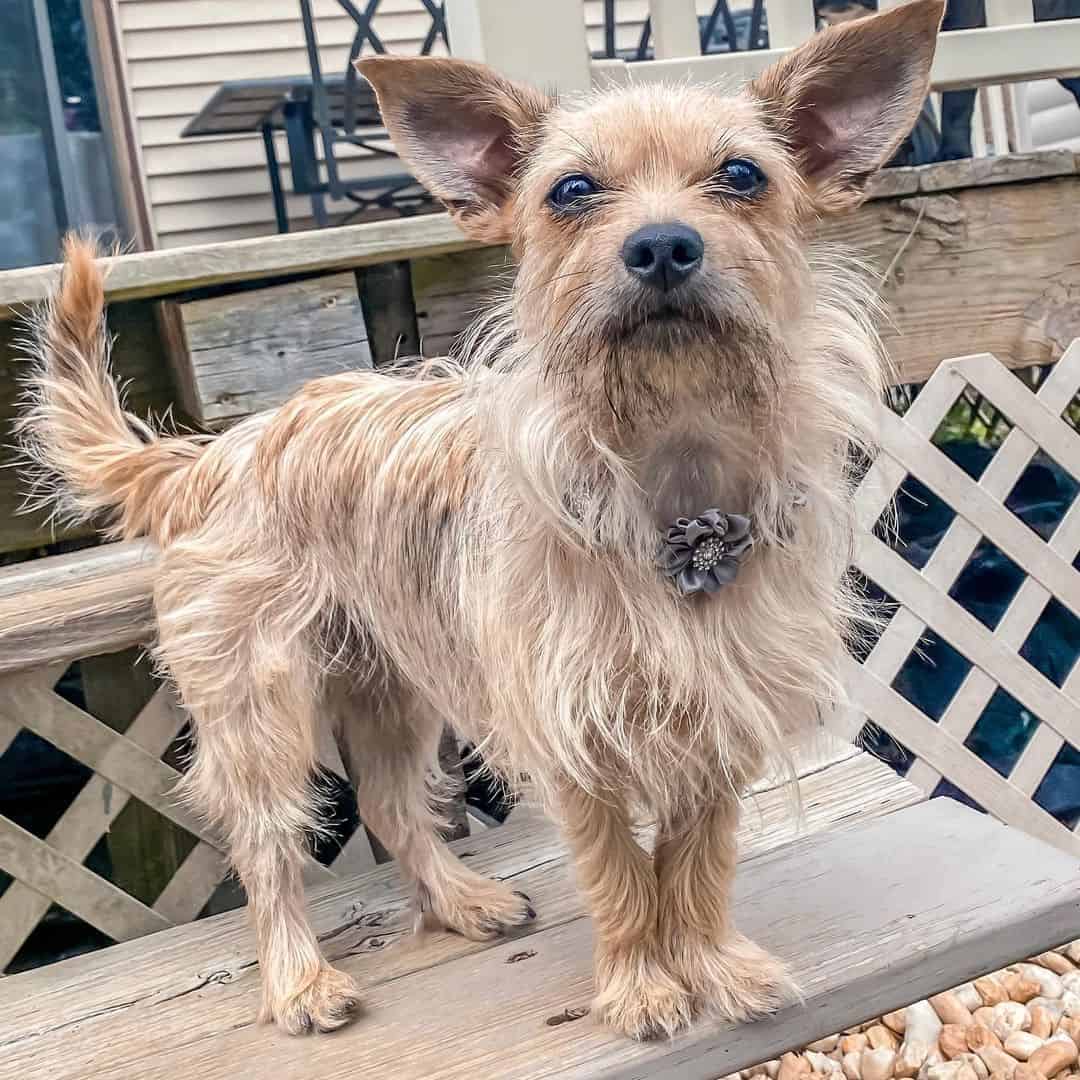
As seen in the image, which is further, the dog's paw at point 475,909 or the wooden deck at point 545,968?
the dog's paw at point 475,909

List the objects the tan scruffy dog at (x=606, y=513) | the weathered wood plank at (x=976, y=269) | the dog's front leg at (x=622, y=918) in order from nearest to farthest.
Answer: the tan scruffy dog at (x=606, y=513) → the dog's front leg at (x=622, y=918) → the weathered wood plank at (x=976, y=269)

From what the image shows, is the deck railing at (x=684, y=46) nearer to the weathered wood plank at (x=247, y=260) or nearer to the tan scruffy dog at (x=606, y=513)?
the weathered wood plank at (x=247, y=260)

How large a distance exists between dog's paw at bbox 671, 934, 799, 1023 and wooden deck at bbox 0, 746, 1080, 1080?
0.03 m

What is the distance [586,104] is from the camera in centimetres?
158

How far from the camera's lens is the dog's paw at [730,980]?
5.42ft

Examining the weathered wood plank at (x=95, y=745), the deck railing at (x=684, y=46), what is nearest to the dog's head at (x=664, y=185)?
the deck railing at (x=684, y=46)

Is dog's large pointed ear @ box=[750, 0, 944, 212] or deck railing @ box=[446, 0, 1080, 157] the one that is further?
deck railing @ box=[446, 0, 1080, 157]

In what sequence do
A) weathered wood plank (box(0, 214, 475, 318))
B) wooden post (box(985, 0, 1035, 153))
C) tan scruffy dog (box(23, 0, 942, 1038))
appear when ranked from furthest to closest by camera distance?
wooden post (box(985, 0, 1035, 153)) → weathered wood plank (box(0, 214, 475, 318)) → tan scruffy dog (box(23, 0, 942, 1038))

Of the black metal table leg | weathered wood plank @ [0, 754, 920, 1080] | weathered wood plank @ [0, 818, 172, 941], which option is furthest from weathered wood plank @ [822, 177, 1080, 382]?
the black metal table leg

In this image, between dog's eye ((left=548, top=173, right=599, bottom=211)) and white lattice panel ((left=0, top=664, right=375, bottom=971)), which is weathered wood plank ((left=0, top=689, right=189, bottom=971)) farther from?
dog's eye ((left=548, top=173, right=599, bottom=211))

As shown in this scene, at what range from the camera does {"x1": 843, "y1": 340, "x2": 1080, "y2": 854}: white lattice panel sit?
9.20 ft

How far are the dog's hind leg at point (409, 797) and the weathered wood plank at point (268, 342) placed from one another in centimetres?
68

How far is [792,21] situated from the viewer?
2865 mm

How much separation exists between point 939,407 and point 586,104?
1.55m
